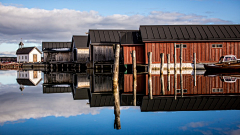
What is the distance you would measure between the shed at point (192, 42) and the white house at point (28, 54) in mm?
44993

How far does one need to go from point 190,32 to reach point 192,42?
4.84 feet

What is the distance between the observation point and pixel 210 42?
119ft

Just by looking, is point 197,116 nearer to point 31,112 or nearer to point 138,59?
point 31,112

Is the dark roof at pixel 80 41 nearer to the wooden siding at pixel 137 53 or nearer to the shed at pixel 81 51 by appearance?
the shed at pixel 81 51

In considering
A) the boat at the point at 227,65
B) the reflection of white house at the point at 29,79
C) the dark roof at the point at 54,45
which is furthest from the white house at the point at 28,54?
the boat at the point at 227,65

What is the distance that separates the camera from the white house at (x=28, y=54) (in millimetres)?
→ 74250

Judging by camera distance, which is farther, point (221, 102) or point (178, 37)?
point (178, 37)

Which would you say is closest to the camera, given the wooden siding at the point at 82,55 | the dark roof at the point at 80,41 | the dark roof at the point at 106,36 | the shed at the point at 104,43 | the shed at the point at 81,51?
the dark roof at the point at 106,36

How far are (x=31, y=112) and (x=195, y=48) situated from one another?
2962 centimetres

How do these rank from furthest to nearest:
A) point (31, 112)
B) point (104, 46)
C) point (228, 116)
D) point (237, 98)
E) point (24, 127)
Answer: point (104, 46) < point (237, 98) < point (31, 112) < point (228, 116) < point (24, 127)

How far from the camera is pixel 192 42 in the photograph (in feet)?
119

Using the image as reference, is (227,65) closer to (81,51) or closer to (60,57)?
(81,51)


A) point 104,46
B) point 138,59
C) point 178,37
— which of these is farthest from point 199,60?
point 104,46

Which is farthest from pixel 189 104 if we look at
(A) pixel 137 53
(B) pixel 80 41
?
(B) pixel 80 41
